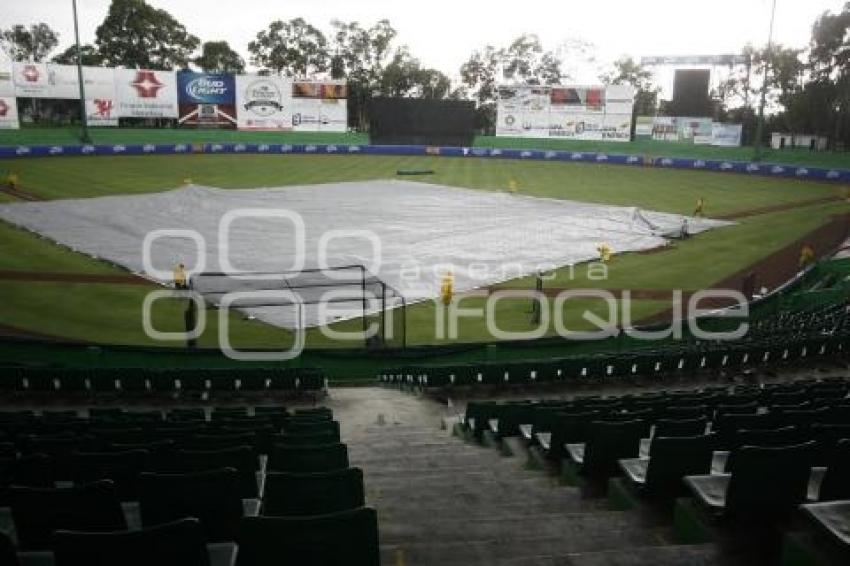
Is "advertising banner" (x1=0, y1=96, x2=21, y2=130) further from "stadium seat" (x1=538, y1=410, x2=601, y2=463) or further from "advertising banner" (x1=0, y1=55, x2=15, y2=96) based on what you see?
"stadium seat" (x1=538, y1=410, x2=601, y2=463)

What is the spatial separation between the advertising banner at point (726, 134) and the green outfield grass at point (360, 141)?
10.3 feet

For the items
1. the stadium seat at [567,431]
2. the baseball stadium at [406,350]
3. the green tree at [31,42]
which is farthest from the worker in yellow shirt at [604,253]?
the green tree at [31,42]

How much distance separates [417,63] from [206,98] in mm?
44975

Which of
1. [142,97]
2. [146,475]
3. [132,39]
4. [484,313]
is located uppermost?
[132,39]

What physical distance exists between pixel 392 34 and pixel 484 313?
98279mm

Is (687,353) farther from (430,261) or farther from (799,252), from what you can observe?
(799,252)

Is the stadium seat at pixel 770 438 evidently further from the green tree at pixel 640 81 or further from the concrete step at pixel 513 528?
the green tree at pixel 640 81

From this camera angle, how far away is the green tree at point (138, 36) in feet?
316

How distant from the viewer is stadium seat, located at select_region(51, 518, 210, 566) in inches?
125

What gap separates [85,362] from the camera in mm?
14930

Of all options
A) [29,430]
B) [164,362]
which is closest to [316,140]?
[164,362]

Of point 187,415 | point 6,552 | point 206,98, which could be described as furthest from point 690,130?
point 6,552

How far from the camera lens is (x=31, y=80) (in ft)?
217

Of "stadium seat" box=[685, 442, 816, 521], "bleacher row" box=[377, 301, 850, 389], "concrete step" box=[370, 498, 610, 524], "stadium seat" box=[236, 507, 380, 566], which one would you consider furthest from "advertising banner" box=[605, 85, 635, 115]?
"stadium seat" box=[236, 507, 380, 566]
